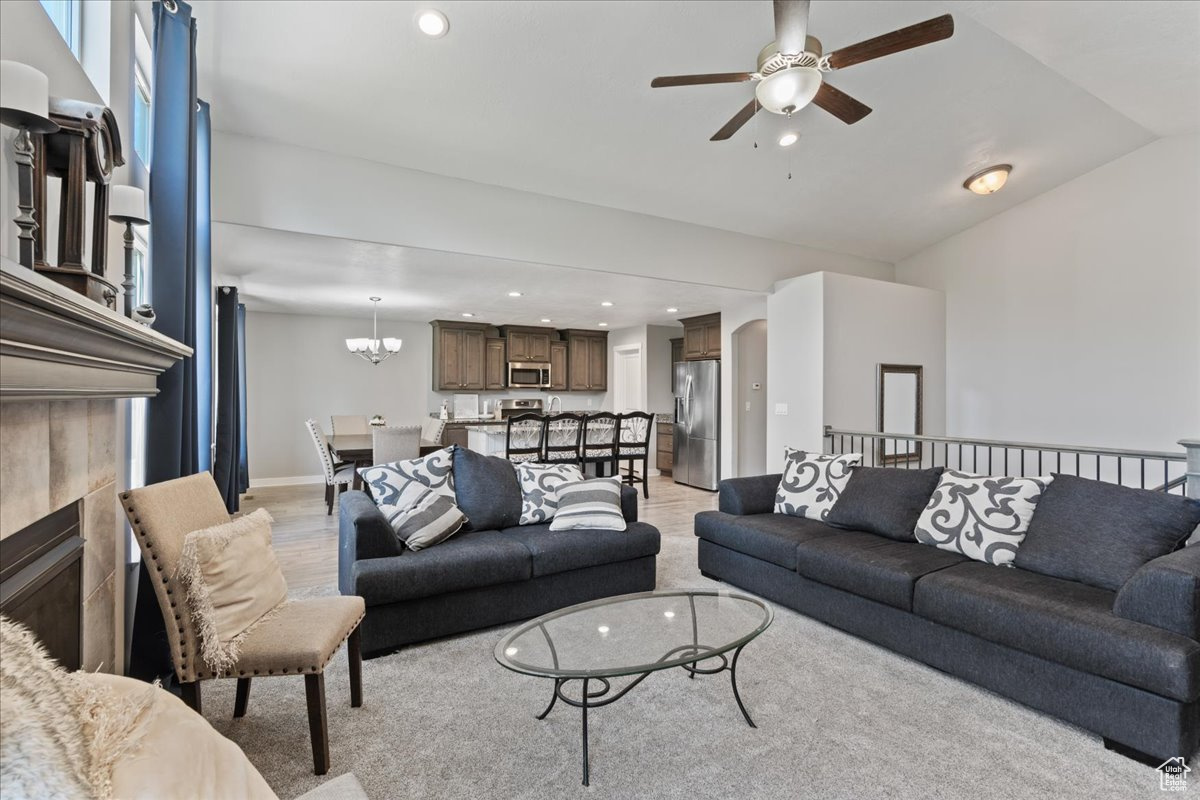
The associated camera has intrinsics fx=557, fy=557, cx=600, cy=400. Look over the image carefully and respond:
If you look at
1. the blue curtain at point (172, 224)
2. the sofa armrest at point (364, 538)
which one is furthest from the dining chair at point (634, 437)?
the blue curtain at point (172, 224)

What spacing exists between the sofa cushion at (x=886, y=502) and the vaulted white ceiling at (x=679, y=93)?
2.62 meters

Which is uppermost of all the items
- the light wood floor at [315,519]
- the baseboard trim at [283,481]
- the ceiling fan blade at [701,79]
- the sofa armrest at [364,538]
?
the ceiling fan blade at [701,79]

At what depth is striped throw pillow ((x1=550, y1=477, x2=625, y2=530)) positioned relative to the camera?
3.30 m

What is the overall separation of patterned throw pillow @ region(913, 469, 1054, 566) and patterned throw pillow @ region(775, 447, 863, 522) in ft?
1.96

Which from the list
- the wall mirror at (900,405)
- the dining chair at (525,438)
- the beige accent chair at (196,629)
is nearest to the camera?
the beige accent chair at (196,629)

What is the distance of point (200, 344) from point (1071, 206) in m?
7.42

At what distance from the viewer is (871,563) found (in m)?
2.73

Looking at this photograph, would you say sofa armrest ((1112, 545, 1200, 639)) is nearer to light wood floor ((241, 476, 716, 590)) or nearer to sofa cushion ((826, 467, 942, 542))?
sofa cushion ((826, 467, 942, 542))

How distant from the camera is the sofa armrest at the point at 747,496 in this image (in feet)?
12.5

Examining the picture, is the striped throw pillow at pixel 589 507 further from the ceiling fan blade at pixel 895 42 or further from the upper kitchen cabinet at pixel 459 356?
the upper kitchen cabinet at pixel 459 356

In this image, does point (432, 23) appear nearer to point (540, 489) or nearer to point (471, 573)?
point (540, 489)

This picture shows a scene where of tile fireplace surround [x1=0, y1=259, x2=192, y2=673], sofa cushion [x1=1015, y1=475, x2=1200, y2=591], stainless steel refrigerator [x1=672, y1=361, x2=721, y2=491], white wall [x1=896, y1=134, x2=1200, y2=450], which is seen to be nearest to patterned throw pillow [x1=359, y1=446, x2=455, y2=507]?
tile fireplace surround [x1=0, y1=259, x2=192, y2=673]

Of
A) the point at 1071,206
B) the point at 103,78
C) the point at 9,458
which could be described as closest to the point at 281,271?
the point at 103,78

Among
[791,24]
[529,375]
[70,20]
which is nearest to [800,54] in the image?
[791,24]
